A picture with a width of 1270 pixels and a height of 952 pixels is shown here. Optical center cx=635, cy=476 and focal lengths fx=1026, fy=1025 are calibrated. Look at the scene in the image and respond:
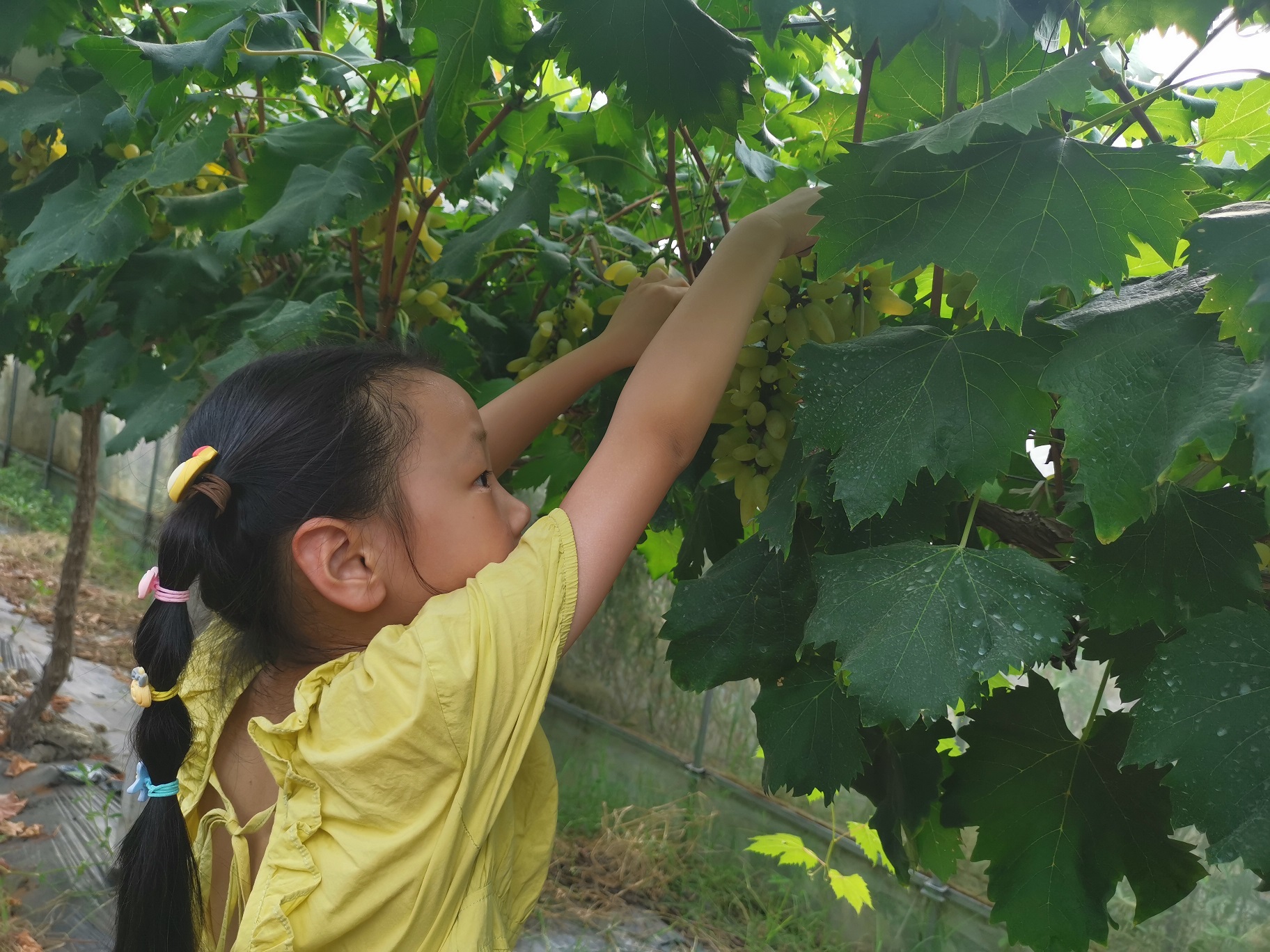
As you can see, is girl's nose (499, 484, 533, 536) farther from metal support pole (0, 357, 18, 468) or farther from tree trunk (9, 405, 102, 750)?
metal support pole (0, 357, 18, 468)

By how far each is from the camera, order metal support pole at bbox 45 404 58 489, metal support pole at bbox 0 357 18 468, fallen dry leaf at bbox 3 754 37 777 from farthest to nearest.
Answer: metal support pole at bbox 0 357 18 468 < metal support pole at bbox 45 404 58 489 < fallen dry leaf at bbox 3 754 37 777

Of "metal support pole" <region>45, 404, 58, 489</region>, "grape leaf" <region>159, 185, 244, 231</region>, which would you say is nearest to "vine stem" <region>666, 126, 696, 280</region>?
"grape leaf" <region>159, 185, 244, 231</region>

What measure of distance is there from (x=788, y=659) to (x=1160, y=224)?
417mm

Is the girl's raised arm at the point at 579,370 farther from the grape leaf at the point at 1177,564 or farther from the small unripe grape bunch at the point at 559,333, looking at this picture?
the grape leaf at the point at 1177,564

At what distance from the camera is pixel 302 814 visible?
760 mm

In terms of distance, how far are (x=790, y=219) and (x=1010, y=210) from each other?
20cm

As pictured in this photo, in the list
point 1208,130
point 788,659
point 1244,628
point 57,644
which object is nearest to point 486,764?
point 788,659

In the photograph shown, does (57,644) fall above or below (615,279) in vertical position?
below

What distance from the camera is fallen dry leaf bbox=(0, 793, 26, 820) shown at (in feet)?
9.76

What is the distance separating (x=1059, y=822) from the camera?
0.83m

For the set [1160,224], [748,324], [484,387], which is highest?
[1160,224]

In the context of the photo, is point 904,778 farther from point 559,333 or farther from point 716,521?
point 559,333

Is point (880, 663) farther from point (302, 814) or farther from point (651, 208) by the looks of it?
point (651, 208)

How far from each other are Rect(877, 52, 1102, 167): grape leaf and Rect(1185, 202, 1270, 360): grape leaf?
0.10 m
